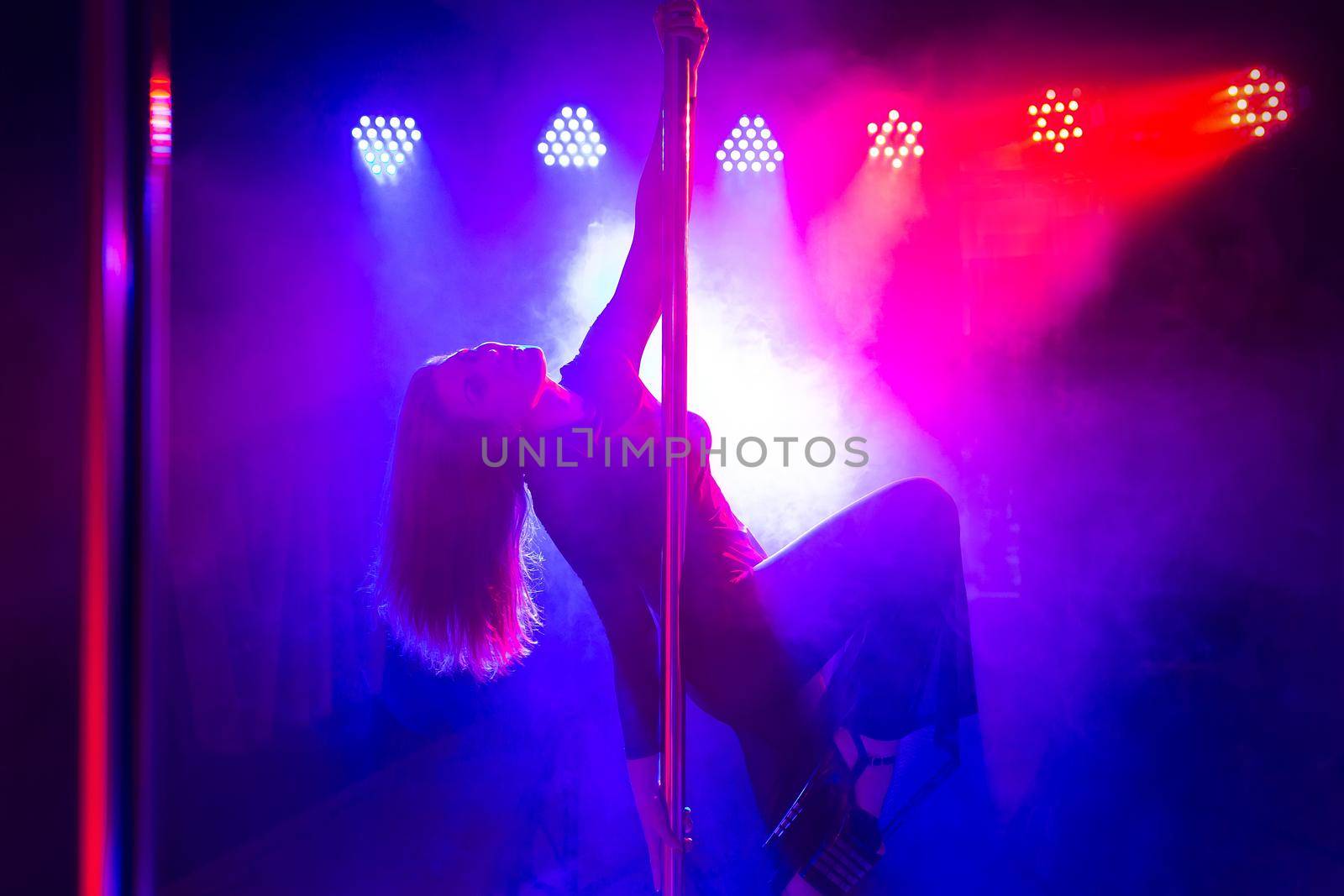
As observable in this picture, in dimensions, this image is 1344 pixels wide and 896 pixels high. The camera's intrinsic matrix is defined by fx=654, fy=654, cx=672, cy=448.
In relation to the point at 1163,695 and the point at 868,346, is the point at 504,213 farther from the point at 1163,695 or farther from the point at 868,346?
the point at 1163,695

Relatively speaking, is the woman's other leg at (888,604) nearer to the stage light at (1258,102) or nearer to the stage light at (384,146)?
the stage light at (384,146)

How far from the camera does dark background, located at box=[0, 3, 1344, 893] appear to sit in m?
1.85

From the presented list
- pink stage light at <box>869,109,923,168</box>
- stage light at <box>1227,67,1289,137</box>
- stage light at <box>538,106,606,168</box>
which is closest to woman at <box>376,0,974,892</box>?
stage light at <box>538,106,606,168</box>

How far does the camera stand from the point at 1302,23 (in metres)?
2.06

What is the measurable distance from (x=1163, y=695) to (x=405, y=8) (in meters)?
3.07

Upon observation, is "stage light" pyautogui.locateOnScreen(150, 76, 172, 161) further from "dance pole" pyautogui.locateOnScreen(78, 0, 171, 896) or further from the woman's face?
the woman's face

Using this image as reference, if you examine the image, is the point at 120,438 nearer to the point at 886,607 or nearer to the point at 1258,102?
the point at 886,607

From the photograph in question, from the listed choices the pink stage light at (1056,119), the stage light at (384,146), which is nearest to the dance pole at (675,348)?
the stage light at (384,146)

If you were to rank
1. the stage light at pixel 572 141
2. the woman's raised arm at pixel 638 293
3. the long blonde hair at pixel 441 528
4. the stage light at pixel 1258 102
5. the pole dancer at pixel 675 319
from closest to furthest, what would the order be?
the pole dancer at pixel 675 319 < the woman's raised arm at pixel 638 293 < the long blonde hair at pixel 441 528 < the stage light at pixel 572 141 < the stage light at pixel 1258 102

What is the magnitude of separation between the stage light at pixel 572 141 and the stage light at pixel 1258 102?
6.57ft

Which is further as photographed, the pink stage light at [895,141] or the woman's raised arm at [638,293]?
the pink stage light at [895,141]

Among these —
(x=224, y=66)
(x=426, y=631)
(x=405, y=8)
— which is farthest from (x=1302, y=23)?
(x=224, y=66)

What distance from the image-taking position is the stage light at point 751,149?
6.61 ft

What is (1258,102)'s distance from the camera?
208 centimetres
